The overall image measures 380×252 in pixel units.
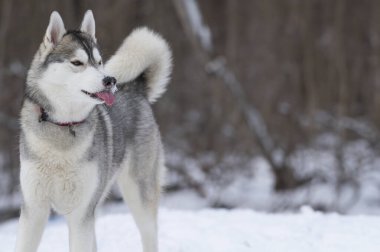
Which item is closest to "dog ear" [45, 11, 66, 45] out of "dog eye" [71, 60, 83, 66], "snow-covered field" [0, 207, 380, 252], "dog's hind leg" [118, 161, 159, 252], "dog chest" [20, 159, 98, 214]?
"dog eye" [71, 60, 83, 66]

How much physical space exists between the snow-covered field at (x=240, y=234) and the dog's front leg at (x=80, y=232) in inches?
48.8

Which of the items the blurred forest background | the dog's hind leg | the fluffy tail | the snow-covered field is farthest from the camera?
the blurred forest background

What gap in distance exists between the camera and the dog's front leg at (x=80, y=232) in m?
3.99

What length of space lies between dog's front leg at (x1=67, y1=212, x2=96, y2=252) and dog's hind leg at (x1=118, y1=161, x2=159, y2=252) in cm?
76

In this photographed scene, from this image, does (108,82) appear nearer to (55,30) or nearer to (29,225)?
(55,30)

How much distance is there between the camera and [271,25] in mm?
12789

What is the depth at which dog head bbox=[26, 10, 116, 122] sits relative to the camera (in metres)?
3.79

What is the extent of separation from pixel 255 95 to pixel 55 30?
8230mm

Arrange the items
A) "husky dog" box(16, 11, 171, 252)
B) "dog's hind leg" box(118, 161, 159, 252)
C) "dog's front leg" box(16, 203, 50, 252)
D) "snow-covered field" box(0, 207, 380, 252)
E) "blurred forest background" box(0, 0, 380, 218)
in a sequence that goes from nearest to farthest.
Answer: "husky dog" box(16, 11, 171, 252)
"dog's front leg" box(16, 203, 50, 252)
"dog's hind leg" box(118, 161, 159, 252)
"snow-covered field" box(0, 207, 380, 252)
"blurred forest background" box(0, 0, 380, 218)

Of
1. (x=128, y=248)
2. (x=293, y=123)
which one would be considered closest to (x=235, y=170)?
(x=293, y=123)

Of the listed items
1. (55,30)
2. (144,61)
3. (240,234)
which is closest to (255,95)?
(240,234)

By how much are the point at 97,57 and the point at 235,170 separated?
7.22 m

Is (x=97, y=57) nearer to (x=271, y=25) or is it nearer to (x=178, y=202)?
(x=178, y=202)

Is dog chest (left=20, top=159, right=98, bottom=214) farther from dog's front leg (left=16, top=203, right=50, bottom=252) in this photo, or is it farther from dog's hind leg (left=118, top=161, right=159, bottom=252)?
dog's hind leg (left=118, top=161, right=159, bottom=252)
